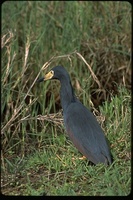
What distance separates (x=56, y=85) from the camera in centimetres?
654

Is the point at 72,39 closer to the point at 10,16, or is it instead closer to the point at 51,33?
the point at 51,33

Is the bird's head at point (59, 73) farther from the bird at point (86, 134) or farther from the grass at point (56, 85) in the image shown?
the bird at point (86, 134)

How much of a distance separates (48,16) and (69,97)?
6.27ft

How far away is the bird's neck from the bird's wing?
0.17m

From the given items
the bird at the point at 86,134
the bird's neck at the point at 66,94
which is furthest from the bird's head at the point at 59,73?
the bird at the point at 86,134

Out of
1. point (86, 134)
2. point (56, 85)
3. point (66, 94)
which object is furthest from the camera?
point (56, 85)

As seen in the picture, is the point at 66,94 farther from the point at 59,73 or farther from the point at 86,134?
the point at 86,134

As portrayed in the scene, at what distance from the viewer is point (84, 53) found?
6.69 meters

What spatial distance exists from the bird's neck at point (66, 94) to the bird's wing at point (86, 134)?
0.17 m

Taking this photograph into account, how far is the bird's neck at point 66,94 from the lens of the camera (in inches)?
196

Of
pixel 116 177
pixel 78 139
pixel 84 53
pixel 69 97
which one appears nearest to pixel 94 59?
pixel 84 53

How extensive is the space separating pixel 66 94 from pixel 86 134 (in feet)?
1.86

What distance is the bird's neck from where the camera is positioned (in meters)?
4.98

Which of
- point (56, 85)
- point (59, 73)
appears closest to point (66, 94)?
point (59, 73)
